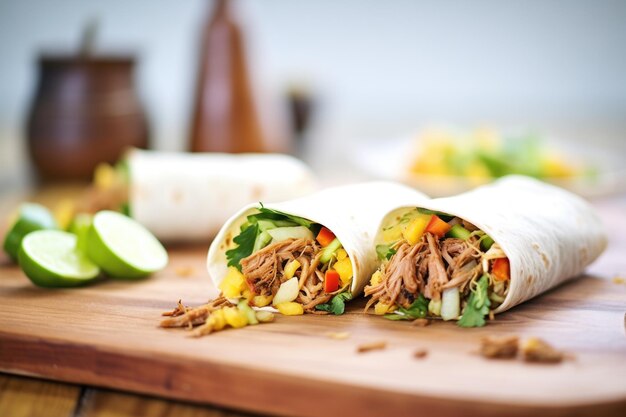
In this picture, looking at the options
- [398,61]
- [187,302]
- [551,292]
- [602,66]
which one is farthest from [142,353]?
[602,66]

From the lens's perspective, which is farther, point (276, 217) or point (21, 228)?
point (21, 228)

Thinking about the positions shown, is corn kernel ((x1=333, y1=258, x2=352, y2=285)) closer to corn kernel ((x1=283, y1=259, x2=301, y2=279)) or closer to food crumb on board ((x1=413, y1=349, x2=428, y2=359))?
corn kernel ((x1=283, y1=259, x2=301, y2=279))

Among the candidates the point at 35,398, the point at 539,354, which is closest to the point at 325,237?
the point at 539,354

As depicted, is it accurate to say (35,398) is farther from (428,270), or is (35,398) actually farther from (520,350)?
(520,350)

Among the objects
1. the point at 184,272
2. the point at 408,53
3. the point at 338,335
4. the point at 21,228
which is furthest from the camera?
the point at 408,53

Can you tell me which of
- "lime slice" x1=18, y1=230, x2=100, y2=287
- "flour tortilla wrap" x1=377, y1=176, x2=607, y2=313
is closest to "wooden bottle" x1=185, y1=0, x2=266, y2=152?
"lime slice" x1=18, y1=230, x2=100, y2=287

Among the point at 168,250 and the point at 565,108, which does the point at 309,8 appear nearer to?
the point at 565,108

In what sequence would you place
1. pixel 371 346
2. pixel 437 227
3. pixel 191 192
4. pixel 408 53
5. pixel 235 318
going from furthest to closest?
pixel 408 53 → pixel 191 192 → pixel 437 227 → pixel 235 318 → pixel 371 346
